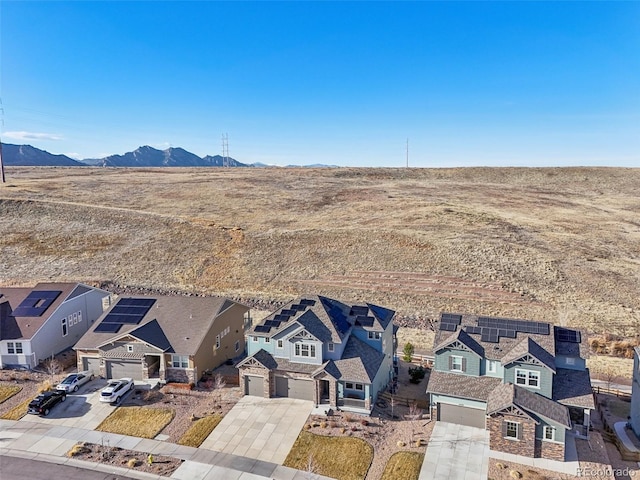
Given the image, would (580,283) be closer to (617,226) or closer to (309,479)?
(617,226)

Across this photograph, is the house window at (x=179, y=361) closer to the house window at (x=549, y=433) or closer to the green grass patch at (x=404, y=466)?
the green grass patch at (x=404, y=466)

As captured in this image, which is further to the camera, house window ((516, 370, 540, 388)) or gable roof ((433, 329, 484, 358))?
gable roof ((433, 329, 484, 358))

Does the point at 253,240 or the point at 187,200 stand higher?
the point at 187,200

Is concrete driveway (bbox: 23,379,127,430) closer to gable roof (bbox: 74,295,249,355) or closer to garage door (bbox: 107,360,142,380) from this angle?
garage door (bbox: 107,360,142,380)

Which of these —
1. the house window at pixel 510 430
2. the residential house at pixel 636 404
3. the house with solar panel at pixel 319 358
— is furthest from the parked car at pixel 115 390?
the residential house at pixel 636 404

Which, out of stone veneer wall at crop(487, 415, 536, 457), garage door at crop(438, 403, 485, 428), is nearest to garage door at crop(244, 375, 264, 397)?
garage door at crop(438, 403, 485, 428)

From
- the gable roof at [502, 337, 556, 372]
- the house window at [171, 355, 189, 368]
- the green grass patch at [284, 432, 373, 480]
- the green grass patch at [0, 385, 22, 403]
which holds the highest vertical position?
the gable roof at [502, 337, 556, 372]

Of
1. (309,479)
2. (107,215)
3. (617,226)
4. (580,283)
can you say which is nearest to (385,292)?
(580,283)
